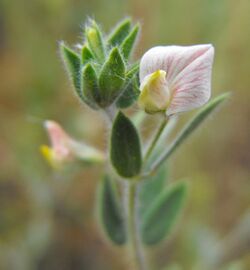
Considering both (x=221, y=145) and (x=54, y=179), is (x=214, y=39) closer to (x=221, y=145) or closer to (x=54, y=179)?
(x=221, y=145)

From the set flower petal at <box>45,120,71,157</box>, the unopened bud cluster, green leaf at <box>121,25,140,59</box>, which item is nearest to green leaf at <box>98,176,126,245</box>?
flower petal at <box>45,120,71,157</box>

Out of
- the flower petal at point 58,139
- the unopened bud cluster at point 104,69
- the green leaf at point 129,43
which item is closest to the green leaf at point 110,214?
the flower petal at point 58,139

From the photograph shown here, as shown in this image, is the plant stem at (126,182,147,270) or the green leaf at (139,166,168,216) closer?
the plant stem at (126,182,147,270)

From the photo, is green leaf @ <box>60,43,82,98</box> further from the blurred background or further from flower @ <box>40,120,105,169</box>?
the blurred background

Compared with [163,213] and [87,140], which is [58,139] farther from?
[87,140]

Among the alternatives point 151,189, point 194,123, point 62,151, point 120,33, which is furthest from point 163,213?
point 120,33

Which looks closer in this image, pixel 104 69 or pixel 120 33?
pixel 104 69
